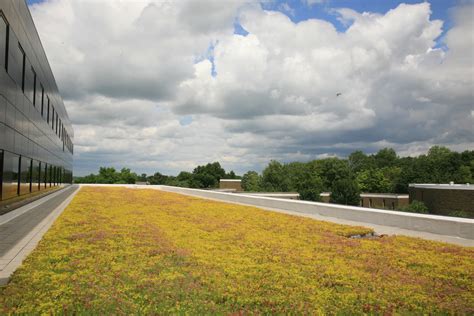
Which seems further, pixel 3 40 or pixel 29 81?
pixel 29 81

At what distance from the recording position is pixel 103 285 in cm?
677

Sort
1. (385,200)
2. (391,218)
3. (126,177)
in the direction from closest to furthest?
(391,218), (385,200), (126,177)

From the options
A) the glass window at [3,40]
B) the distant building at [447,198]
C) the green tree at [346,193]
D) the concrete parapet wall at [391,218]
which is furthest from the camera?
the green tree at [346,193]

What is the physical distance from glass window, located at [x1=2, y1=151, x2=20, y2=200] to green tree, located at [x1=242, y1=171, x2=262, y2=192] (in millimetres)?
90885

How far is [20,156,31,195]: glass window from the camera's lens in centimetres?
2089

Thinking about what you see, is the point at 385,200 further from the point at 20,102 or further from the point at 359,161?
the point at 20,102

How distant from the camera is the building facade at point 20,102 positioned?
16.3 metres

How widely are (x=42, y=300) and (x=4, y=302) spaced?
0.55 m

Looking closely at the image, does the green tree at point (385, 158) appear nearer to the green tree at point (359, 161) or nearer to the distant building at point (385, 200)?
the green tree at point (359, 161)

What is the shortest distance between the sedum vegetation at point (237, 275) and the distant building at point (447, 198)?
28500mm

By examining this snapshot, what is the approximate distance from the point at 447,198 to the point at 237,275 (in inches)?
1497

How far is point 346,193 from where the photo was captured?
72.4 metres

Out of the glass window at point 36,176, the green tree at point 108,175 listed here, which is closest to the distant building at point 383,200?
the glass window at point 36,176

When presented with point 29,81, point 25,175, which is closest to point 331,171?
point 25,175
